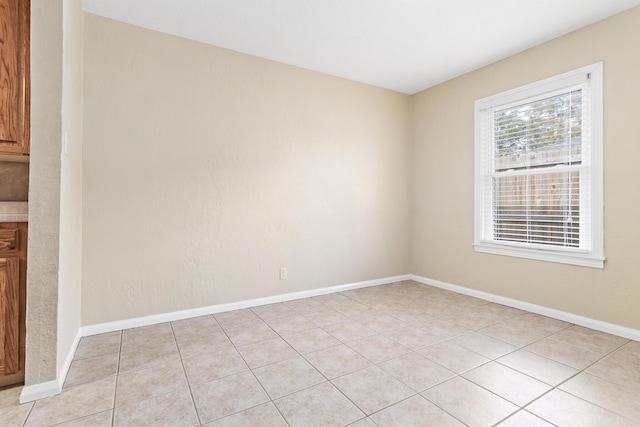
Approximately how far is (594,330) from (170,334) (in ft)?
12.1

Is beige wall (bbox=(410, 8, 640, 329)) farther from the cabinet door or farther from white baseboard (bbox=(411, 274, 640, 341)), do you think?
the cabinet door

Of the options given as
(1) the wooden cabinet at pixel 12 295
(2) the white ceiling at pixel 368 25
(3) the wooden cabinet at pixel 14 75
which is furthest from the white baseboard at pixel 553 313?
(3) the wooden cabinet at pixel 14 75

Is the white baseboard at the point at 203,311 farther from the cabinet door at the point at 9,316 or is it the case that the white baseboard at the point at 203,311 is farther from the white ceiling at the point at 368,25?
the white ceiling at the point at 368,25

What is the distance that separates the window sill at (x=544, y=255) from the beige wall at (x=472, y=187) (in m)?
0.06

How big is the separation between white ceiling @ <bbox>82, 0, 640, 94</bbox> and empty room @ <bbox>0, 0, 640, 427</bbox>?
0.03 m

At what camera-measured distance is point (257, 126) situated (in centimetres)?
341

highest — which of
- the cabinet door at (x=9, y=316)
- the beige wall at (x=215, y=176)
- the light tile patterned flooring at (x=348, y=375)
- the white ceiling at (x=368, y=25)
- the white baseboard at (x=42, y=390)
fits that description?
the white ceiling at (x=368, y=25)

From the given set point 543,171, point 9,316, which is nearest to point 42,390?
point 9,316

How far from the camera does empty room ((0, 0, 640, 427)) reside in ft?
5.87

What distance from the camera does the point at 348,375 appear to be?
2.02 metres

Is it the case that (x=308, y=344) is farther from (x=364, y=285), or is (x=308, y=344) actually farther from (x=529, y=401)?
(x=364, y=285)

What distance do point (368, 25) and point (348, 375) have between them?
2.90 metres

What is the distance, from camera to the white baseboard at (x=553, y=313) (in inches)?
103

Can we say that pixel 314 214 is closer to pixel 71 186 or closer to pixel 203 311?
pixel 203 311
